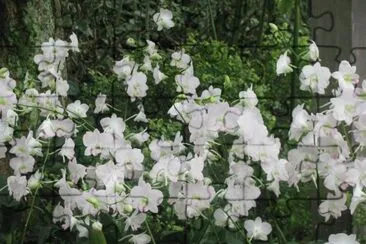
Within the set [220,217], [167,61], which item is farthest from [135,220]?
[167,61]

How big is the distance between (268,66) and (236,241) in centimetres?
210

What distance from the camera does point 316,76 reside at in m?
1.89

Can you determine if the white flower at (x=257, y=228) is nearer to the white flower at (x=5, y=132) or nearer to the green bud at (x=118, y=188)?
the green bud at (x=118, y=188)

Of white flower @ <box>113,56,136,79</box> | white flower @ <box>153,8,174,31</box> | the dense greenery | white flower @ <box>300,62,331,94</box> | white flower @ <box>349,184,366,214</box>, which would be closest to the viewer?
white flower @ <box>349,184,366,214</box>

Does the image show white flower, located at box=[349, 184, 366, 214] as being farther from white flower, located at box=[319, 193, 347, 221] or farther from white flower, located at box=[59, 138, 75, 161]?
white flower, located at box=[59, 138, 75, 161]

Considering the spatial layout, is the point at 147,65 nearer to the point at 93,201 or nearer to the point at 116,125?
the point at 116,125

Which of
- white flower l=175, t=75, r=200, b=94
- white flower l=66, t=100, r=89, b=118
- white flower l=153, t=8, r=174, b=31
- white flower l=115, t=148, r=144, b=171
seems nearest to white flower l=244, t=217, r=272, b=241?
white flower l=115, t=148, r=144, b=171

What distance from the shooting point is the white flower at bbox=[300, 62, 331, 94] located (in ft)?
6.18

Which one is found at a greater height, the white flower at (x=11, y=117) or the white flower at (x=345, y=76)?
the white flower at (x=345, y=76)

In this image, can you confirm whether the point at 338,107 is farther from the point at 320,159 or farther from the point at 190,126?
the point at 190,126

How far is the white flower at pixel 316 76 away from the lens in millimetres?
1885

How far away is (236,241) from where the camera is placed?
1837mm

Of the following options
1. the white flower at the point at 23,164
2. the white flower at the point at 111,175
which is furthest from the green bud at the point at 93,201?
the white flower at the point at 23,164

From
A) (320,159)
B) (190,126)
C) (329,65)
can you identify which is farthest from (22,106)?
(329,65)
